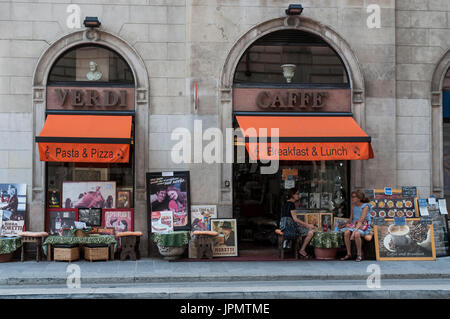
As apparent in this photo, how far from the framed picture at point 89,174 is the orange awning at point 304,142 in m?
3.70

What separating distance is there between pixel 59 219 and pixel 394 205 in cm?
827

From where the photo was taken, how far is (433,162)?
13992mm

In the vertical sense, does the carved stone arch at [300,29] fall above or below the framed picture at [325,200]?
above

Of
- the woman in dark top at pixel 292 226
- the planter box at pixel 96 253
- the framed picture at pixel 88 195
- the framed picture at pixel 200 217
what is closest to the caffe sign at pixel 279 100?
the woman in dark top at pixel 292 226

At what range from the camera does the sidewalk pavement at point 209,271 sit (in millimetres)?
10469

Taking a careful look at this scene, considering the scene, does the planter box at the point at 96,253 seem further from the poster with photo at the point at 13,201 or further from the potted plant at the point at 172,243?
the poster with photo at the point at 13,201

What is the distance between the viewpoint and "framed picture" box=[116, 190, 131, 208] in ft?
43.7

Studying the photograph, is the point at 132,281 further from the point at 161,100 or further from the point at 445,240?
the point at 445,240

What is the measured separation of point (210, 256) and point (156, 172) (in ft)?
8.13

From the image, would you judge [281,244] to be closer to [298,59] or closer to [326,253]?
[326,253]

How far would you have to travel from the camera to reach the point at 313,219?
1317 centimetres

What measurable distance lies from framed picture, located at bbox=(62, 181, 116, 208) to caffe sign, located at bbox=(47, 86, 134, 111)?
1.91 metres

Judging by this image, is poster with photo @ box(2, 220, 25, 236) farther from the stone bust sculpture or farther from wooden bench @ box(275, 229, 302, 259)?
wooden bench @ box(275, 229, 302, 259)
